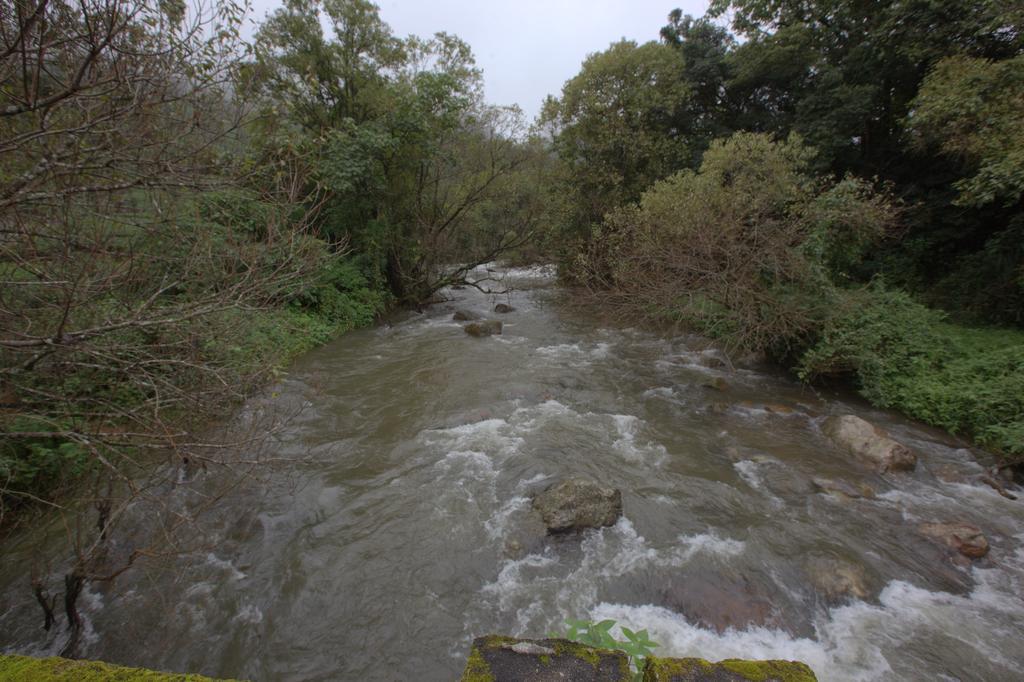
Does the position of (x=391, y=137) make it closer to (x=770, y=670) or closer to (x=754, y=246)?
(x=754, y=246)

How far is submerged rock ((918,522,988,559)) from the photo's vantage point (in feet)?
16.5

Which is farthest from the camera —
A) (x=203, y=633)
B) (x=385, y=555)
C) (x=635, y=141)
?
(x=635, y=141)

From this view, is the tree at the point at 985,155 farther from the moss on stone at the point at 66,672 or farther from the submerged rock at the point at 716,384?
the moss on stone at the point at 66,672

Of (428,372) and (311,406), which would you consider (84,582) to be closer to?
(311,406)

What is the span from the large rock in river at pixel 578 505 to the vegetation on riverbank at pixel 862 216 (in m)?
5.58

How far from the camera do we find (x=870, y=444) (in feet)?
22.9

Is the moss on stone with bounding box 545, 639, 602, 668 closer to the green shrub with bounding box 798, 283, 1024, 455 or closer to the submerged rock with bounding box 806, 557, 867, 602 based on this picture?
the submerged rock with bounding box 806, 557, 867, 602

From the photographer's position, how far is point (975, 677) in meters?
3.79

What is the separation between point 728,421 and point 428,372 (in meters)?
6.36

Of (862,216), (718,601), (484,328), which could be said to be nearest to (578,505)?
(718,601)

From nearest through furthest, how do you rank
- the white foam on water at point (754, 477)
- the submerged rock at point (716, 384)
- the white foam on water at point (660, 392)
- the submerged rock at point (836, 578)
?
the submerged rock at point (836, 578) < the white foam on water at point (754, 477) < the white foam on water at point (660, 392) < the submerged rock at point (716, 384)

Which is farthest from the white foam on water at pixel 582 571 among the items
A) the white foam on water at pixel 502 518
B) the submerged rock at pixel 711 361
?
the submerged rock at pixel 711 361

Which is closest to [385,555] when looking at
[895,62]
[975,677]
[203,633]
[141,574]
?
[203,633]

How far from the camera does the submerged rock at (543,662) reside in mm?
1421
